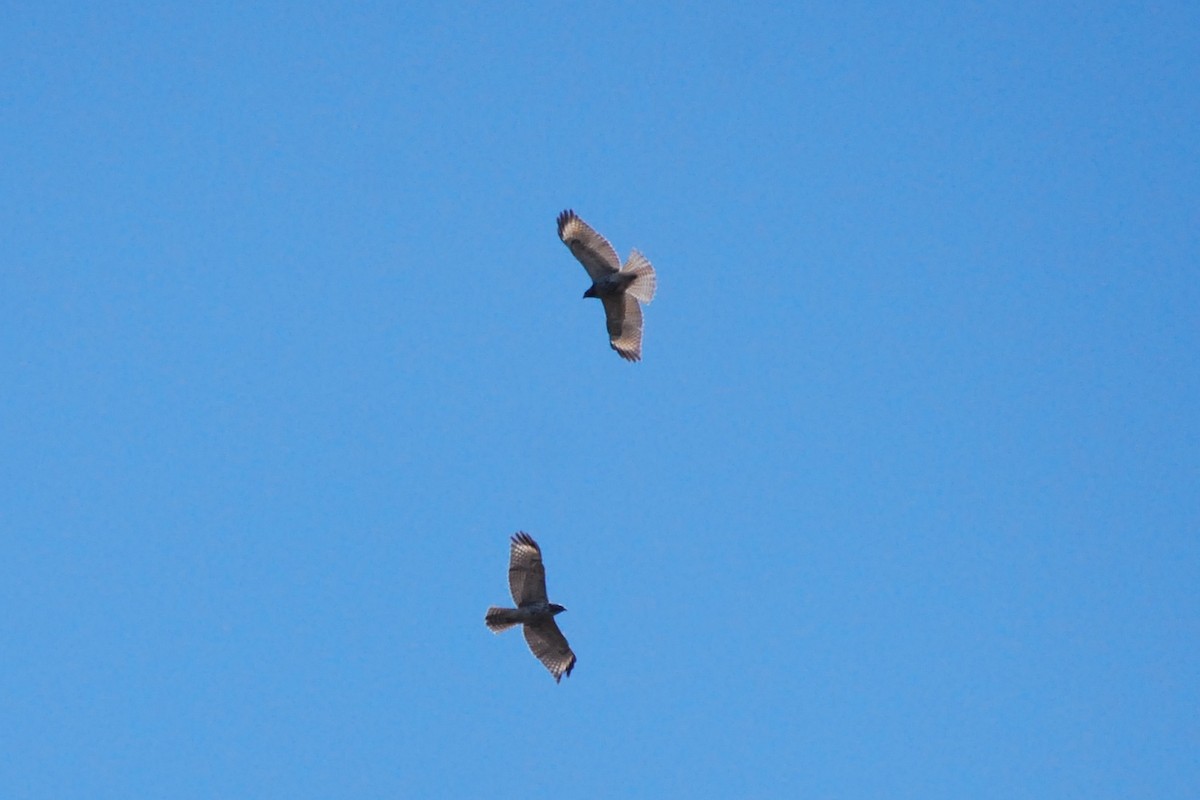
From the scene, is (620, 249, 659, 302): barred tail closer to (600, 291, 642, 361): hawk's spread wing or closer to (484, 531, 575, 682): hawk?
(600, 291, 642, 361): hawk's spread wing

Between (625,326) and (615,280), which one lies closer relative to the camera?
(615,280)

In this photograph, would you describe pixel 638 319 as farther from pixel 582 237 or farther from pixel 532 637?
pixel 532 637

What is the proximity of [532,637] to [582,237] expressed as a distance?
22.2 feet

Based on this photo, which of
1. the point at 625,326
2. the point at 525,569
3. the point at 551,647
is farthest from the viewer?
the point at 625,326

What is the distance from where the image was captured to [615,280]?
78.7 ft

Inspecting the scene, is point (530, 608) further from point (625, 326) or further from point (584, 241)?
point (584, 241)

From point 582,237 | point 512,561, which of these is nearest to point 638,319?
point 582,237

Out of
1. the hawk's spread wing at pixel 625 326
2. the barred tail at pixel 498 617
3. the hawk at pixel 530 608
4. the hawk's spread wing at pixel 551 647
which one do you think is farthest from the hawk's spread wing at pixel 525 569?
the hawk's spread wing at pixel 625 326

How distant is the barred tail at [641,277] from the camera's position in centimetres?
2391

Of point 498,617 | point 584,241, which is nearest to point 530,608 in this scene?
point 498,617

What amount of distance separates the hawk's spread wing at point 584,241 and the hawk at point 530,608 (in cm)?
496

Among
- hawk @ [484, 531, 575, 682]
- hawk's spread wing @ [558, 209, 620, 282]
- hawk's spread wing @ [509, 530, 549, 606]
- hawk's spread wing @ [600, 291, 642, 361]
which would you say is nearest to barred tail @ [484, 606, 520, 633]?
hawk @ [484, 531, 575, 682]

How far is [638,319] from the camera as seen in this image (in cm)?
2477

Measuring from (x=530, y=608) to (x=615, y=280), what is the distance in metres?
5.81
